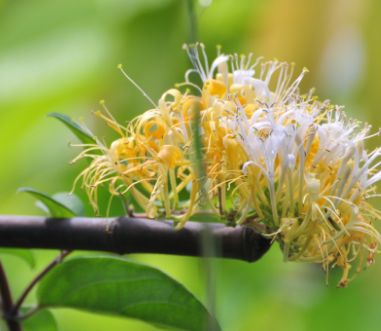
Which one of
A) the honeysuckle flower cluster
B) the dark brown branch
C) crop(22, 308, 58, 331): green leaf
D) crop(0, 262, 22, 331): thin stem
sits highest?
the honeysuckle flower cluster

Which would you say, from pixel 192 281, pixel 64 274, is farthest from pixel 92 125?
pixel 64 274

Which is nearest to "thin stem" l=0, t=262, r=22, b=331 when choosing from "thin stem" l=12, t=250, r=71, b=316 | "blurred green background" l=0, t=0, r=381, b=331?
"thin stem" l=12, t=250, r=71, b=316

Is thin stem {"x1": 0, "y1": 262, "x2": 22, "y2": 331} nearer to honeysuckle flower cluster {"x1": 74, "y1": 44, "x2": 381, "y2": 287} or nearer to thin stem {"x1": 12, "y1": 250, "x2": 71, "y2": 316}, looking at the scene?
thin stem {"x1": 12, "y1": 250, "x2": 71, "y2": 316}

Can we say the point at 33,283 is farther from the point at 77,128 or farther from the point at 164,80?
the point at 164,80

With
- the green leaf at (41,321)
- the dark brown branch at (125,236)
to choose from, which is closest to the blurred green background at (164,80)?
the green leaf at (41,321)

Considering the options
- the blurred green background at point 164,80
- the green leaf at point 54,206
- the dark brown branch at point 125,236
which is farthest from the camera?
the blurred green background at point 164,80

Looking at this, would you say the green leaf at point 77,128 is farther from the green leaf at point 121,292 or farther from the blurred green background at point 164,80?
the blurred green background at point 164,80
